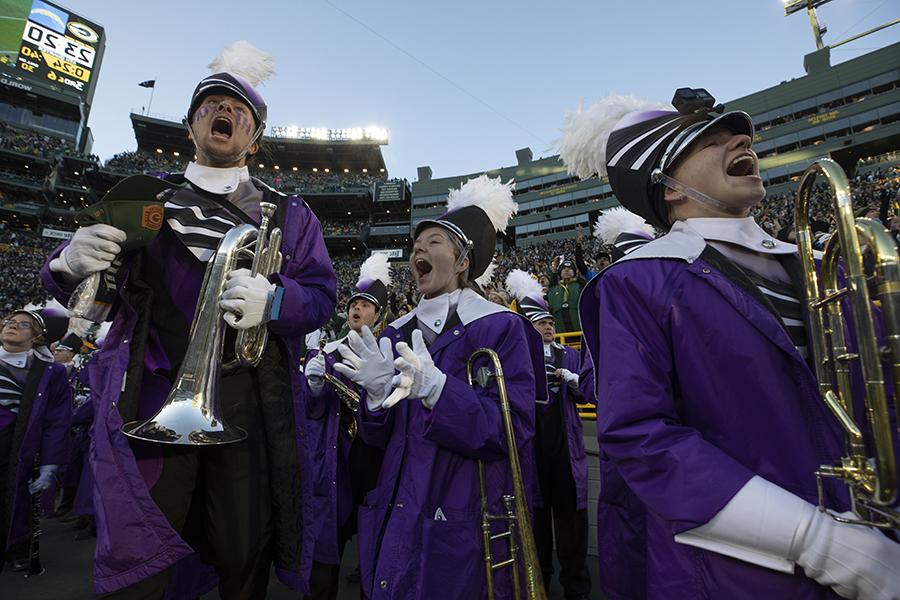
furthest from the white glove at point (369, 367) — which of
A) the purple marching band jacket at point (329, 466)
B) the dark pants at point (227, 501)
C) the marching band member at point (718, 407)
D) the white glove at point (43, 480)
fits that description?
the white glove at point (43, 480)

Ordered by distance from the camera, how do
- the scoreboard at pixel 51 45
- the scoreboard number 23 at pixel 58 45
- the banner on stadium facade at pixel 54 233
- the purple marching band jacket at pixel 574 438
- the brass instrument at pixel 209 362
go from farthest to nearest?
the scoreboard number 23 at pixel 58 45, the scoreboard at pixel 51 45, the banner on stadium facade at pixel 54 233, the purple marching band jacket at pixel 574 438, the brass instrument at pixel 209 362

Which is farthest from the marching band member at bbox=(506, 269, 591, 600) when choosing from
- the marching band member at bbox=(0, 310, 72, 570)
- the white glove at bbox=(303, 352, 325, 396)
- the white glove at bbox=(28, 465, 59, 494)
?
the marching band member at bbox=(0, 310, 72, 570)

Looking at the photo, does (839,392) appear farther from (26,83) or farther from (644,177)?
(26,83)

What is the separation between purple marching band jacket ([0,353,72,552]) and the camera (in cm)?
422

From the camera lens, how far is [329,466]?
3.17 meters

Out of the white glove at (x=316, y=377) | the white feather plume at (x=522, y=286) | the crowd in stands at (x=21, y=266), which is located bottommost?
the white glove at (x=316, y=377)

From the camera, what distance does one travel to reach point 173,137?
47.5 m

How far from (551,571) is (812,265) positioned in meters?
3.87

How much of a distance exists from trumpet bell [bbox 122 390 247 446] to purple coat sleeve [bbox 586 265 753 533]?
121cm

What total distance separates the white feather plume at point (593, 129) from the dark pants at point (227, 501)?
1.79 metres

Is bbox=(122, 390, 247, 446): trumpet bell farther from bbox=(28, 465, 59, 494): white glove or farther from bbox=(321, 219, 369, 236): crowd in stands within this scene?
bbox=(321, 219, 369, 236): crowd in stands

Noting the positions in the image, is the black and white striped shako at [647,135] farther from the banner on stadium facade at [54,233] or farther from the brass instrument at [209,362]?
the banner on stadium facade at [54,233]

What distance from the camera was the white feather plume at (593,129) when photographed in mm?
1949

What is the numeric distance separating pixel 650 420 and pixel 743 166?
0.98m
